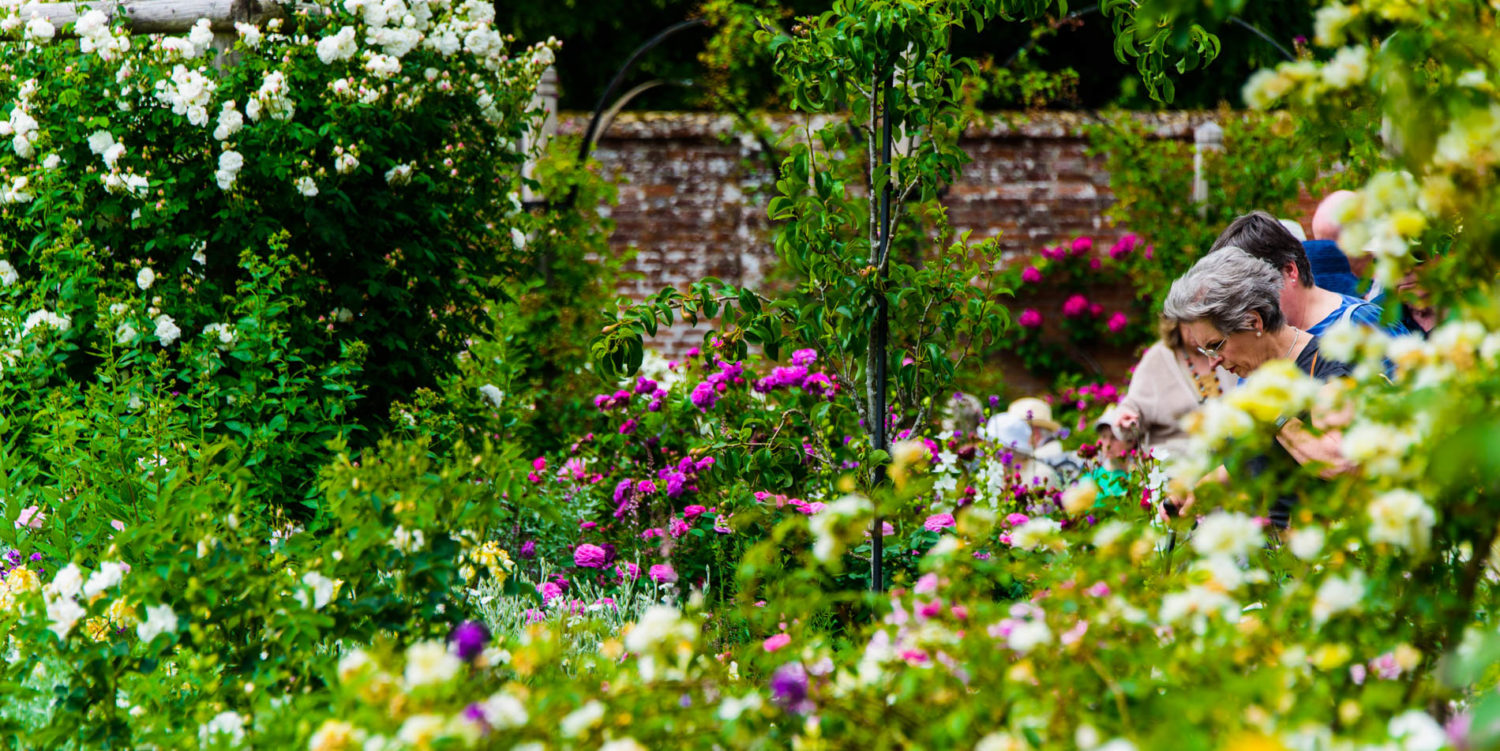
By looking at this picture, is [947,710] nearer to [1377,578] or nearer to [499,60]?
[1377,578]

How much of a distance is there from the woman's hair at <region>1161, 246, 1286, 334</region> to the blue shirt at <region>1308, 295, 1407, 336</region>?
0.10 metres

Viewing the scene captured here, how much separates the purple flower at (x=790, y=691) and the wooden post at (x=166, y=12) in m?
2.99

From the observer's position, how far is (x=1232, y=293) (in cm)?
264

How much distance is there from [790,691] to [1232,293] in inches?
66.4

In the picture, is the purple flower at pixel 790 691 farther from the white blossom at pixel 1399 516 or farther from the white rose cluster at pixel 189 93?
the white rose cluster at pixel 189 93

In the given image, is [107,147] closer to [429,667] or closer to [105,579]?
[105,579]

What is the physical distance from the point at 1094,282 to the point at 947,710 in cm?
716

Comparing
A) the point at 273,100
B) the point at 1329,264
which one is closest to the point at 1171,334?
the point at 1329,264

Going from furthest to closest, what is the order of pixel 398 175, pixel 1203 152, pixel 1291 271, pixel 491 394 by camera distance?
pixel 1203 152
pixel 491 394
pixel 398 175
pixel 1291 271

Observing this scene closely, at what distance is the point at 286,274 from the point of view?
352 cm

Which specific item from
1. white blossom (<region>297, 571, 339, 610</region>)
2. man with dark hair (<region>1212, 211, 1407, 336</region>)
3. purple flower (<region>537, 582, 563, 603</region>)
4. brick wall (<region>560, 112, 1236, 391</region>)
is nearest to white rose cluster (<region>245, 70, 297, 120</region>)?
purple flower (<region>537, 582, 563, 603</region>)

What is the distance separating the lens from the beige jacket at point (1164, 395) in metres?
4.32

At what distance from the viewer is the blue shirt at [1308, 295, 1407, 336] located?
2.60 metres

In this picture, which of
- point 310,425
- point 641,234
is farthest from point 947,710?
point 641,234
